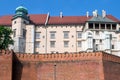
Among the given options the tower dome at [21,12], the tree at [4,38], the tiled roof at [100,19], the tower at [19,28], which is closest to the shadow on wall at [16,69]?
the tree at [4,38]

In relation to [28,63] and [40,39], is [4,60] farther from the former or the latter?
[40,39]

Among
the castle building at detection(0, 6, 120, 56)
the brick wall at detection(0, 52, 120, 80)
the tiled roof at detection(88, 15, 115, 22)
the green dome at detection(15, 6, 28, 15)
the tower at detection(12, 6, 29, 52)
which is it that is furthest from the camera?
the green dome at detection(15, 6, 28, 15)

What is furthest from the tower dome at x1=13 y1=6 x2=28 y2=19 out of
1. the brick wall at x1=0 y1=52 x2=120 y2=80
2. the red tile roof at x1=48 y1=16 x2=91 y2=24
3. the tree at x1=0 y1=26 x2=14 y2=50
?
the brick wall at x1=0 y1=52 x2=120 y2=80

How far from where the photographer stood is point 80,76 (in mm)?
40875

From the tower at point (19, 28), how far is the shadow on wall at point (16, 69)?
2671 centimetres

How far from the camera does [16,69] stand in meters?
40.9

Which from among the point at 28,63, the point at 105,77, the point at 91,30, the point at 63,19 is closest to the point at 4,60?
the point at 28,63

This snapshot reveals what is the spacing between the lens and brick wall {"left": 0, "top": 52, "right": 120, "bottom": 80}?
40844 millimetres

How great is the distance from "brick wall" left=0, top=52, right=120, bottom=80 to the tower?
26658mm

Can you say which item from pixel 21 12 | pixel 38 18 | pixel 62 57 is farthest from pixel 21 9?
pixel 62 57

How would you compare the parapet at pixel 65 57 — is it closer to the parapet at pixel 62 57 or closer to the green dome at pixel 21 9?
the parapet at pixel 62 57

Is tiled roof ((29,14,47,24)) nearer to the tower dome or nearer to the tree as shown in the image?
the tower dome

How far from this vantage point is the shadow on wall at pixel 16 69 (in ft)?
133

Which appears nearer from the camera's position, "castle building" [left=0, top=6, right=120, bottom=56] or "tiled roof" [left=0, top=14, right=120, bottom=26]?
"castle building" [left=0, top=6, right=120, bottom=56]
